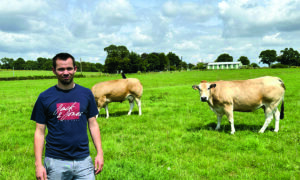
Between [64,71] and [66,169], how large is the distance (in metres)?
1.38

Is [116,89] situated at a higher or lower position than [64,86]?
lower

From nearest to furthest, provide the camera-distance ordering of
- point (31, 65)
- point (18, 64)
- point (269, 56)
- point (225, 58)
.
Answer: point (269, 56) < point (31, 65) < point (18, 64) < point (225, 58)

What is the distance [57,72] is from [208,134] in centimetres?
670

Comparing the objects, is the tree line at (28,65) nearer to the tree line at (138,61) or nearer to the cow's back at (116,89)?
the tree line at (138,61)

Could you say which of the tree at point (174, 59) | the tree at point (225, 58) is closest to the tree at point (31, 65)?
the tree at point (174, 59)

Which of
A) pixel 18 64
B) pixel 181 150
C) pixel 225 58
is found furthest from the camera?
pixel 225 58

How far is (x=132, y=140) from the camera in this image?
25.9 feet

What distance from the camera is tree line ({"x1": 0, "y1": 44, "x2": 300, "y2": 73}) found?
94.7 meters

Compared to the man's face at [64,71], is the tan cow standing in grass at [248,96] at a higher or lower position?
lower

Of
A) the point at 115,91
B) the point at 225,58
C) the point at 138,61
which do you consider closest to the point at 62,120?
the point at 115,91

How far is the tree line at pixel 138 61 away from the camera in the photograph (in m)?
94.7

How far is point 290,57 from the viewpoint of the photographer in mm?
135250

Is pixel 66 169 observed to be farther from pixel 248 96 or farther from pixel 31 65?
pixel 31 65

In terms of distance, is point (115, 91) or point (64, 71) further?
point (115, 91)
